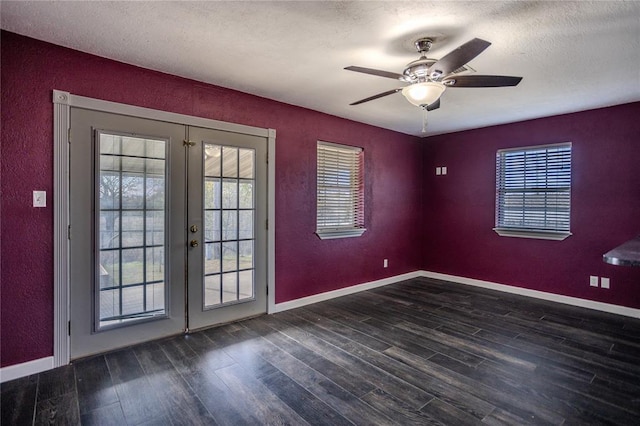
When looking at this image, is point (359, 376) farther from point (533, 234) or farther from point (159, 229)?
point (533, 234)

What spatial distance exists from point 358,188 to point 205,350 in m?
3.08

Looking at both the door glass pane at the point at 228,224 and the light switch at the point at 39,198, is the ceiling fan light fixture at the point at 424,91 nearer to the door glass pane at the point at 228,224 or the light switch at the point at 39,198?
the door glass pane at the point at 228,224

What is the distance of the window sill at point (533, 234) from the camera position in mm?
4406

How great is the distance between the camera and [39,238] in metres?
2.55

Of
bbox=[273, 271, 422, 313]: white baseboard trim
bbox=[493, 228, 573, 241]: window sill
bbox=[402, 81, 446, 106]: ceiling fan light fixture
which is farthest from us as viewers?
bbox=[493, 228, 573, 241]: window sill

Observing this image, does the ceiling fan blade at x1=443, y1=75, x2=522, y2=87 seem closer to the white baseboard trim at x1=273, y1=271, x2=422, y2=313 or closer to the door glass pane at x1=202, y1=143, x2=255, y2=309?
the door glass pane at x1=202, y1=143, x2=255, y2=309

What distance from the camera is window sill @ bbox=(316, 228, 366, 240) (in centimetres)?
445

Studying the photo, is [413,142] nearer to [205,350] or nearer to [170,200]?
[170,200]

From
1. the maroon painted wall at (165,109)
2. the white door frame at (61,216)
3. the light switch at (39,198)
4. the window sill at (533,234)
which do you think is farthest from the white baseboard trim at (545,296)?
the light switch at (39,198)

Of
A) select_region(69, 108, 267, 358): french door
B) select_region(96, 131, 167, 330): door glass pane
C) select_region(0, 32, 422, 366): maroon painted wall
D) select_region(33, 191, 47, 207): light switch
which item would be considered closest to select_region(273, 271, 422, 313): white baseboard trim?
select_region(0, 32, 422, 366): maroon painted wall

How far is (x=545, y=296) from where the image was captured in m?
4.56

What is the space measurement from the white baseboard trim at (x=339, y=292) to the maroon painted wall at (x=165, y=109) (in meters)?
0.07

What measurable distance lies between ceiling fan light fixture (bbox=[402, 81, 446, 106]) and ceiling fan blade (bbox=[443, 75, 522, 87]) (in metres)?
Result: 0.08

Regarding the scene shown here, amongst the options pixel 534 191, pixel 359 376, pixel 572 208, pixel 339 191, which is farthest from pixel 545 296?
pixel 359 376
